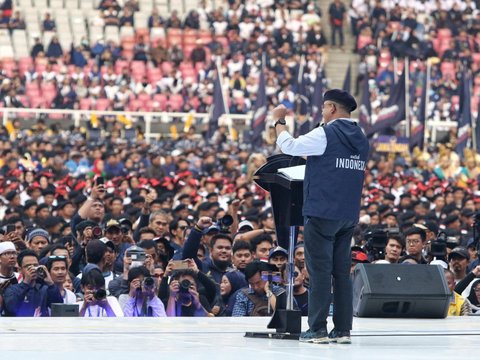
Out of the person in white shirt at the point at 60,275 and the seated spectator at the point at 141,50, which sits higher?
the person in white shirt at the point at 60,275

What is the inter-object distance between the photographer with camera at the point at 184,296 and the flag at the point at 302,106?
22.9 m

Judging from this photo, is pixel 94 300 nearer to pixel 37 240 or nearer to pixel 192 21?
pixel 37 240

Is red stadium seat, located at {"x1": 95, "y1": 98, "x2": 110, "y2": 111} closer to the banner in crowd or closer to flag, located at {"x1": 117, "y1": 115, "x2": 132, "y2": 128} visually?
flag, located at {"x1": 117, "y1": 115, "x2": 132, "y2": 128}

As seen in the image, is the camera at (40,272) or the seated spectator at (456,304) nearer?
the camera at (40,272)

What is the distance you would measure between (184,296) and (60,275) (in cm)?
107

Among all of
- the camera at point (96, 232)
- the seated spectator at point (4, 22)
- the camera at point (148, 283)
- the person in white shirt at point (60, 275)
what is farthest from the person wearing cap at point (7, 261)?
the seated spectator at point (4, 22)

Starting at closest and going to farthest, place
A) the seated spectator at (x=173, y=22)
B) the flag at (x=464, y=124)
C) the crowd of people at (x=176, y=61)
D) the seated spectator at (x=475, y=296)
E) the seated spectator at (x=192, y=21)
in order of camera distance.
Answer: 1. the seated spectator at (x=475, y=296)
2. the flag at (x=464, y=124)
3. the crowd of people at (x=176, y=61)
4. the seated spectator at (x=173, y=22)
5. the seated spectator at (x=192, y=21)

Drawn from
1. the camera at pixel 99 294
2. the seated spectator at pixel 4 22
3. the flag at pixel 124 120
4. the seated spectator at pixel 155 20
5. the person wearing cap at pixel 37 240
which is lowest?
the flag at pixel 124 120

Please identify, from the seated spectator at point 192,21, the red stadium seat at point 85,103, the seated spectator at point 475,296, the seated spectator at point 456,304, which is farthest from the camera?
the seated spectator at point 192,21

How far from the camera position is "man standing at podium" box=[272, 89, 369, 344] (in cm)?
1150

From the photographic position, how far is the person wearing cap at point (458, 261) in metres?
16.6

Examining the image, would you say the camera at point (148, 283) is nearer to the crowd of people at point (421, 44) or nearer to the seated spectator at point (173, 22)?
the crowd of people at point (421, 44)

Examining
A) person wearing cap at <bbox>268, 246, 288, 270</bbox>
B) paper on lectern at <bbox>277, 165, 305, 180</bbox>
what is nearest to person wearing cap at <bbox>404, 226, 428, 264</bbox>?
person wearing cap at <bbox>268, 246, 288, 270</bbox>

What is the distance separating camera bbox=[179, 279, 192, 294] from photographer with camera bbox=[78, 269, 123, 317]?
57 centimetres
